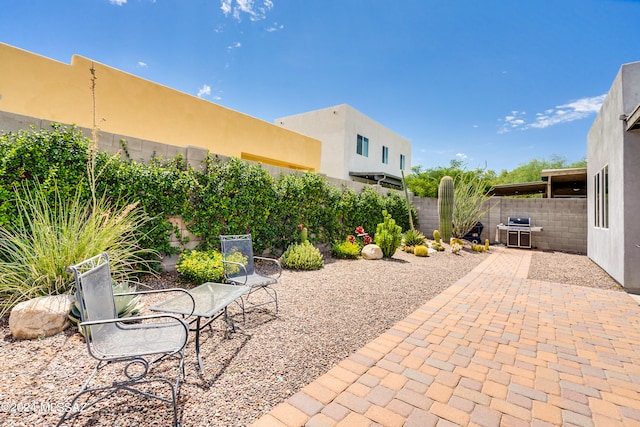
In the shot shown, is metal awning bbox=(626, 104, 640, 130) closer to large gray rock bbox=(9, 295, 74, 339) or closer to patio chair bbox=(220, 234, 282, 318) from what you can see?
patio chair bbox=(220, 234, 282, 318)

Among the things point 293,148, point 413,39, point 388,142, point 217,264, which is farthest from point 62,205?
point 388,142

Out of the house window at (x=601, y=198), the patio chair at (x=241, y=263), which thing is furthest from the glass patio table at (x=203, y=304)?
the house window at (x=601, y=198)

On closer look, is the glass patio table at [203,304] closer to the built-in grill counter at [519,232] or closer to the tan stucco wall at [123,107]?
the tan stucco wall at [123,107]

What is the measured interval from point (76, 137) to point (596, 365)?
6.56m

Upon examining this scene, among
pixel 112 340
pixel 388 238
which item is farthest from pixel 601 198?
pixel 112 340

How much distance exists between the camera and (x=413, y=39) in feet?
32.3

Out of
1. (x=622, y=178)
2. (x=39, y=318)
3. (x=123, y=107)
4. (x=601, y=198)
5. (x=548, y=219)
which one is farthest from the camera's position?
(x=548, y=219)

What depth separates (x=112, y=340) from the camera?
1905mm

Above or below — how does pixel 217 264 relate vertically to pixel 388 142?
below

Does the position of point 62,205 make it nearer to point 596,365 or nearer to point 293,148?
point 596,365

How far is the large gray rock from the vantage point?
250 cm

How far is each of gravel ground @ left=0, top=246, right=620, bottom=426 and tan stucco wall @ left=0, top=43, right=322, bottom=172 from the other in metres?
4.78

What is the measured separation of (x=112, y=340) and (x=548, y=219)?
1316 cm

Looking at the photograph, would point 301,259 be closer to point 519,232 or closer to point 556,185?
point 519,232
